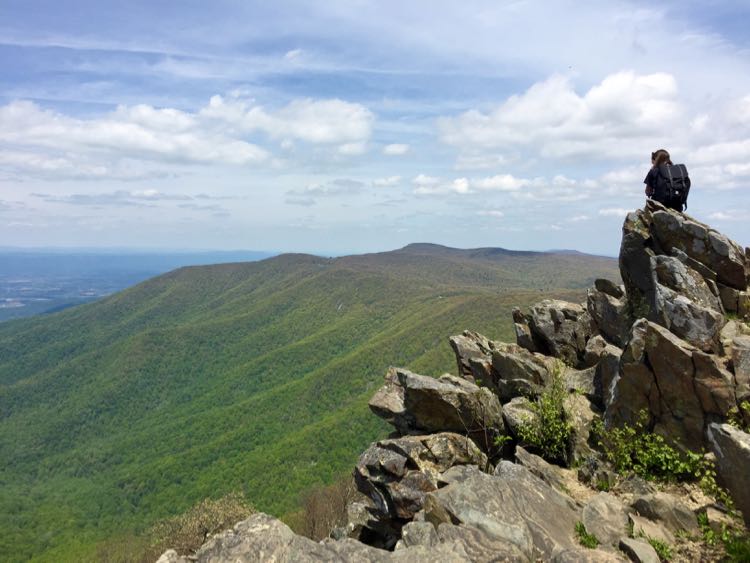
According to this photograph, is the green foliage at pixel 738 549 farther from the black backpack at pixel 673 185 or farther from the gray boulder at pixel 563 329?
the black backpack at pixel 673 185

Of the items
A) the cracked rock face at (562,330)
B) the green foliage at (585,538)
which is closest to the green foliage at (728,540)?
the green foliage at (585,538)

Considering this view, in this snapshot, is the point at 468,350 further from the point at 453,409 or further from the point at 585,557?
the point at 585,557

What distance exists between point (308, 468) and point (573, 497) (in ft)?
492

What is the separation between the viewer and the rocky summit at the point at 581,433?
13023 mm

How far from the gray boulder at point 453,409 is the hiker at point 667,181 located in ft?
45.3

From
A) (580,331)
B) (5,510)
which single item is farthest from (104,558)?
(580,331)

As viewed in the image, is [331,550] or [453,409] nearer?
[331,550]

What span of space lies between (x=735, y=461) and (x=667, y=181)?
51.7ft

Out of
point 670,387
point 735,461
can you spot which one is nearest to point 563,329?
point 670,387

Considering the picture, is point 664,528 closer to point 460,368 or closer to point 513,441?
point 513,441

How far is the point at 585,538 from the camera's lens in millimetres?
13469

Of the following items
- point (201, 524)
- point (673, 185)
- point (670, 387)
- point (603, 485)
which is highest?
point (673, 185)

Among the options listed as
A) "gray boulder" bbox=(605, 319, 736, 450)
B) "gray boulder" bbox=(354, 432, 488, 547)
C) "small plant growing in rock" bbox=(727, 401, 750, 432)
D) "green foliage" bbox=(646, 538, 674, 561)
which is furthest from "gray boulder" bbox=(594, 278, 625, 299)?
"green foliage" bbox=(646, 538, 674, 561)

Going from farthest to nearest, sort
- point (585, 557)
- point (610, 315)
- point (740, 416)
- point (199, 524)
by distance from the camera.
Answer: point (199, 524) < point (610, 315) < point (740, 416) < point (585, 557)
